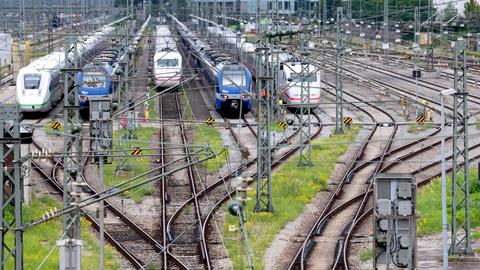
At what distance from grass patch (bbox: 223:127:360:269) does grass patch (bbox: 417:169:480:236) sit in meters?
2.37

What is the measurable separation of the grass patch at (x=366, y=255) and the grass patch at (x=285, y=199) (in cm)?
186

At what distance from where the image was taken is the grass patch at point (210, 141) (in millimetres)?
31494

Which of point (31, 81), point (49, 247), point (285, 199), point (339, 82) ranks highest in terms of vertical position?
point (339, 82)

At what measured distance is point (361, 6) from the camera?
89312mm

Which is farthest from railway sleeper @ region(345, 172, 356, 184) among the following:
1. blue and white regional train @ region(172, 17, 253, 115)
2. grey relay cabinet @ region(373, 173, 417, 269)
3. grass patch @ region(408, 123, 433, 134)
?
grey relay cabinet @ region(373, 173, 417, 269)

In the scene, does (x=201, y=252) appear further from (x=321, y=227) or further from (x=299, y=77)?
(x=299, y=77)

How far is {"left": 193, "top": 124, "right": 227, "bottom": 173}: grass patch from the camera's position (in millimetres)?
31494

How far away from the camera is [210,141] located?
1411 inches

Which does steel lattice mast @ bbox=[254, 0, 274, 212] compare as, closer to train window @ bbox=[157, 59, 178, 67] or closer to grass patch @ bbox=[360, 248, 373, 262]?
grass patch @ bbox=[360, 248, 373, 262]

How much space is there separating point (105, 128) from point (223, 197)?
3.58m

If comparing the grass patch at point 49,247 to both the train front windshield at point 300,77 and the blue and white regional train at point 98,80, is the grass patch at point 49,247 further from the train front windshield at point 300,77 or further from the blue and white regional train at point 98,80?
the blue and white regional train at point 98,80

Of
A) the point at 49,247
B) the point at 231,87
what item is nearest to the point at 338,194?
the point at 49,247

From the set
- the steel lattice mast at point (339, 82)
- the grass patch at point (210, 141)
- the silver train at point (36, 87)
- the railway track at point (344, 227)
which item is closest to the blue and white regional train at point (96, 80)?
the silver train at point (36, 87)

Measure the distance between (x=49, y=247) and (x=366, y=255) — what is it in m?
5.97
